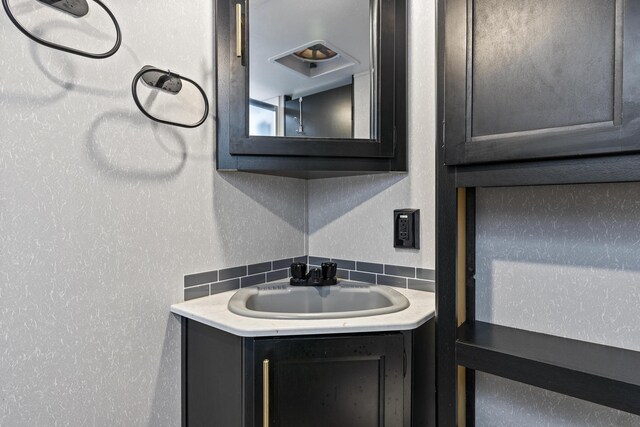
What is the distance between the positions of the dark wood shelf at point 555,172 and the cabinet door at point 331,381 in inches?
18.2

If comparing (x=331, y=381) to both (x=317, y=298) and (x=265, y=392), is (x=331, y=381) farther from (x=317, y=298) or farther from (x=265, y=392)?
(x=317, y=298)

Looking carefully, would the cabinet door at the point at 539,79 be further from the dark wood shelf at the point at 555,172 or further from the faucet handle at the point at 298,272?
the faucet handle at the point at 298,272

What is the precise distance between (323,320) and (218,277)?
50 centimetres

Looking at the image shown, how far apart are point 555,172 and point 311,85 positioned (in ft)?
2.67

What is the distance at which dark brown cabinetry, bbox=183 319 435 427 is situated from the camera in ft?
2.98

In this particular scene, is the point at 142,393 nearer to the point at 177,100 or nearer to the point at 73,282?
the point at 73,282

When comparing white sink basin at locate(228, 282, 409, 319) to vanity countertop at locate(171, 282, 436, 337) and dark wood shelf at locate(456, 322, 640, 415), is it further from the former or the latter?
dark wood shelf at locate(456, 322, 640, 415)

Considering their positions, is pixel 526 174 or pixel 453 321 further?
pixel 453 321

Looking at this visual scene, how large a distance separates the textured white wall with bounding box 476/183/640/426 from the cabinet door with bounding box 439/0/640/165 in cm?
26

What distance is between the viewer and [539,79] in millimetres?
803

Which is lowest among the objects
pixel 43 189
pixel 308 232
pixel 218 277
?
pixel 218 277

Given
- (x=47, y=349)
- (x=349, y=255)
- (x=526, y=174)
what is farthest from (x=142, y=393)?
(x=526, y=174)

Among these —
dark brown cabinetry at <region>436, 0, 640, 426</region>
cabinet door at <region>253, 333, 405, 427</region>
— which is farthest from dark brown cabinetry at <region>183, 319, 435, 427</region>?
dark brown cabinetry at <region>436, 0, 640, 426</region>

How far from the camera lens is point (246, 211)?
1373mm
